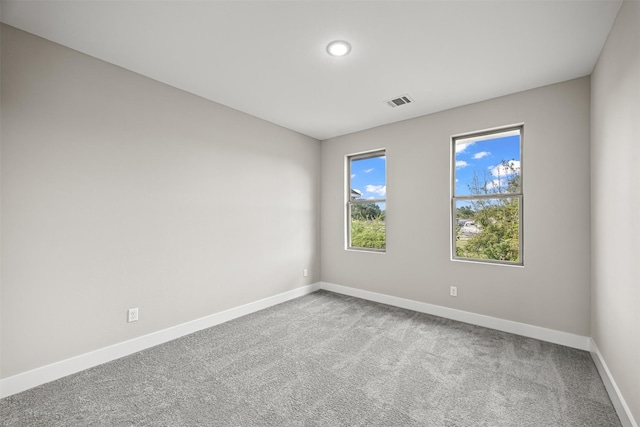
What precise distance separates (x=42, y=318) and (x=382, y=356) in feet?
8.92

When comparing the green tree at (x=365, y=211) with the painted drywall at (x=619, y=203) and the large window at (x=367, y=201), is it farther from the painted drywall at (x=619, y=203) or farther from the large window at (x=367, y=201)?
the painted drywall at (x=619, y=203)

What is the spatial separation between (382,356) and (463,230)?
187 cm

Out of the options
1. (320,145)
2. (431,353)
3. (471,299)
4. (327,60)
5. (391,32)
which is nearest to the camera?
(391,32)

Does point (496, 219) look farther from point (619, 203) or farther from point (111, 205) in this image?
point (111, 205)

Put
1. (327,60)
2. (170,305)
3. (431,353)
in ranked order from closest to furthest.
Answer: (327,60)
(431,353)
(170,305)

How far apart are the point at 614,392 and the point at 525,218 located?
159cm

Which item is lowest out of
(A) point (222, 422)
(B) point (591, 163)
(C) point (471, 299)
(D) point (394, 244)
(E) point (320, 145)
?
(A) point (222, 422)

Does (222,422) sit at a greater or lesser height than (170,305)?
lesser

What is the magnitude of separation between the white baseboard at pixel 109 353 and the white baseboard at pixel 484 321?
1.66 m

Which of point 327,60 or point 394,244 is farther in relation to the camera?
point 394,244

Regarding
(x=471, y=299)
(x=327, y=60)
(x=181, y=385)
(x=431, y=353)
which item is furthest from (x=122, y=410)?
(x=471, y=299)

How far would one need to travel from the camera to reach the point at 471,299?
325 cm

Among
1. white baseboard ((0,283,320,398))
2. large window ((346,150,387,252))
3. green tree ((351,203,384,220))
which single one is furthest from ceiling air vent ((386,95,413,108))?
white baseboard ((0,283,320,398))

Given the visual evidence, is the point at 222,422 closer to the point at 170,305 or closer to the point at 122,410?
the point at 122,410
